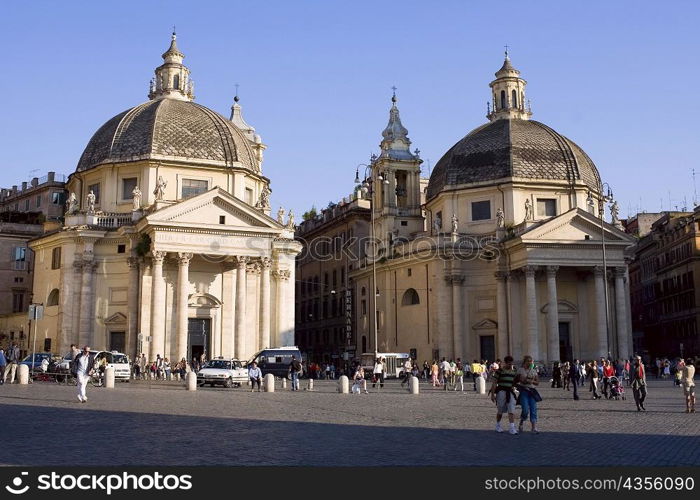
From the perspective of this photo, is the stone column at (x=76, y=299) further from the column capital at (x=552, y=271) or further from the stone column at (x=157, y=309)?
the column capital at (x=552, y=271)

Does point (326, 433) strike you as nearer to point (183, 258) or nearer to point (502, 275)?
point (183, 258)

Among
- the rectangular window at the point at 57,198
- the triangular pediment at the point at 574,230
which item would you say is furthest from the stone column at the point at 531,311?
the rectangular window at the point at 57,198

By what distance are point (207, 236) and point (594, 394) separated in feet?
83.8

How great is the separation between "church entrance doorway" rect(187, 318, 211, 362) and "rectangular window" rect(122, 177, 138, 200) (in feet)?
30.7

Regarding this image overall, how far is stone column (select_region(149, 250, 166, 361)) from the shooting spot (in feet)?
152

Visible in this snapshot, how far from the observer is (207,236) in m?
48.2

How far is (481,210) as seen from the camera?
59.0 meters

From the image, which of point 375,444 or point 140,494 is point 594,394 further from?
point 140,494

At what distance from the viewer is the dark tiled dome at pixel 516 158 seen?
58281mm

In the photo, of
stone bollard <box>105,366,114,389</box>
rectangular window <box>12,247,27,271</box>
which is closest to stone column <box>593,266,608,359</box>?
stone bollard <box>105,366,114,389</box>

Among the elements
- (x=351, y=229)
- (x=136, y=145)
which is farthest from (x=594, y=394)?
(x=351, y=229)

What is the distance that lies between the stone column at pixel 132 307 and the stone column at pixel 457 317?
21.4m

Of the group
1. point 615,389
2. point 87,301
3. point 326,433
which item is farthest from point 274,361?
point 326,433

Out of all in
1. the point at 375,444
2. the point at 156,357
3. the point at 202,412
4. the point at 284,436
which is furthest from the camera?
the point at 156,357
